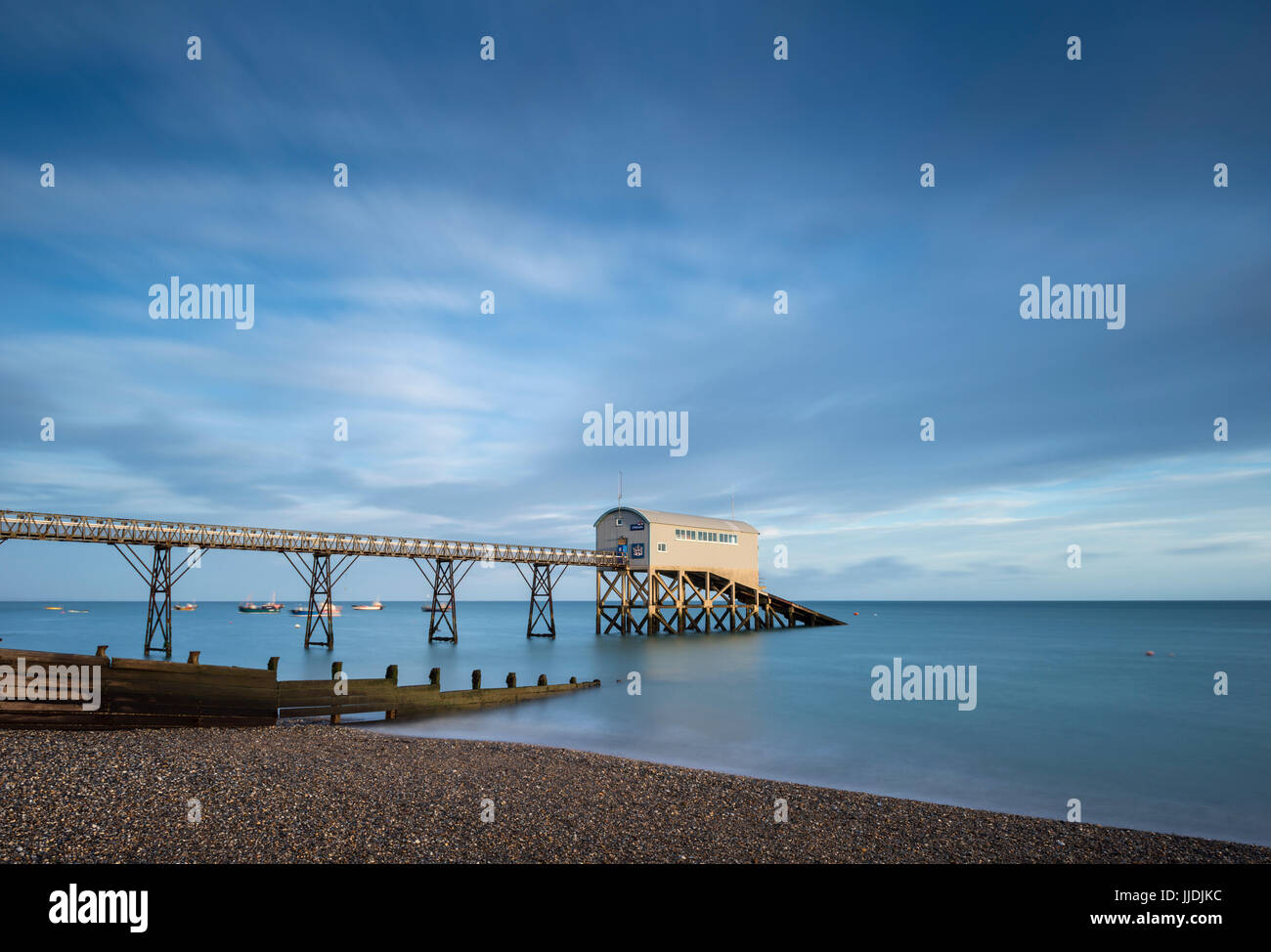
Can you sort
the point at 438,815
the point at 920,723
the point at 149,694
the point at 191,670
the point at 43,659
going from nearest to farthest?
the point at 438,815 → the point at 43,659 → the point at 149,694 → the point at 191,670 → the point at 920,723

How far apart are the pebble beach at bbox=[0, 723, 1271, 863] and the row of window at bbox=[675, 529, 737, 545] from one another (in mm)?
42815

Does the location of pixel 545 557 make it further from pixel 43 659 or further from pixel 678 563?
pixel 43 659

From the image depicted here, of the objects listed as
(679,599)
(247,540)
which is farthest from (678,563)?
(247,540)

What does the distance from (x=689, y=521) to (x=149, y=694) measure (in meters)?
46.4

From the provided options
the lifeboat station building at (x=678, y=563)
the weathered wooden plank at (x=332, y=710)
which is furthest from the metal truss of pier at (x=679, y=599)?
the weathered wooden plank at (x=332, y=710)

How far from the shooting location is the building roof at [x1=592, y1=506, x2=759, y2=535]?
53.9 m

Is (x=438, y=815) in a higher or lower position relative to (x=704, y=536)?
lower

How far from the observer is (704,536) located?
57.3 meters

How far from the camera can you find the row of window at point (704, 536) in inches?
2189

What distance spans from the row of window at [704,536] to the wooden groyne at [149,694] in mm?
39924

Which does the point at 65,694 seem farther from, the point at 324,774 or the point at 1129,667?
the point at 1129,667

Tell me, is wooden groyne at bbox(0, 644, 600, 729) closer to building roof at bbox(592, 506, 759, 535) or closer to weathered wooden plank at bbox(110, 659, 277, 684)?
weathered wooden plank at bbox(110, 659, 277, 684)

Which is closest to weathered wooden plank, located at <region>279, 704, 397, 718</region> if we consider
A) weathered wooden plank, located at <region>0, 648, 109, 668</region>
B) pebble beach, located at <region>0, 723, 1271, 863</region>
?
pebble beach, located at <region>0, 723, 1271, 863</region>
